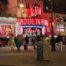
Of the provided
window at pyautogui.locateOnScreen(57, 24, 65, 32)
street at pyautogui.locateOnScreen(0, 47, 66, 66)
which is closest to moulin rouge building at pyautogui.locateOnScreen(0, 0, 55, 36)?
window at pyautogui.locateOnScreen(57, 24, 65, 32)

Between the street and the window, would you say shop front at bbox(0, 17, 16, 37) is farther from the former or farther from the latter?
the street

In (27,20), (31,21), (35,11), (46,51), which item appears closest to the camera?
(46,51)

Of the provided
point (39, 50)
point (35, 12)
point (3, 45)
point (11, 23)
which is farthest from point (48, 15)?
point (39, 50)

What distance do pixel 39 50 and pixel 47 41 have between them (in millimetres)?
893

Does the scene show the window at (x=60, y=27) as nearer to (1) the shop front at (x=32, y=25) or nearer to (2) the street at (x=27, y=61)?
(1) the shop front at (x=32, y=25)

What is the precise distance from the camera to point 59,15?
59750 mm

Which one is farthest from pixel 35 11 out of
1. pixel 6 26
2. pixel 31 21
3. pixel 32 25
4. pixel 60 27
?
pixel 60 27

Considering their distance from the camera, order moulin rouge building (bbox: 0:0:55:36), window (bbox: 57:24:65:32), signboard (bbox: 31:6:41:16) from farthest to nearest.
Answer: window (bbox: 57:24:65:32) < signboard (bbox: 31:6:41:16) < moulin rouge building (bbox: 0:0:55:36)

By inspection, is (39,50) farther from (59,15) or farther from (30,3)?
(59,15)

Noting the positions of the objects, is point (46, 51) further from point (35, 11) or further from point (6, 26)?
point (35, 11)

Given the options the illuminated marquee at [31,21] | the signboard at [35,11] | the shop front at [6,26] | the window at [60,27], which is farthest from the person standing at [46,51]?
the window at [60,27]

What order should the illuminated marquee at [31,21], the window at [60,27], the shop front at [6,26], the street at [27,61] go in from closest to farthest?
the street at [27,61] → the shop front at [6,26] → the illuminated marquee at [31,21] → the window at [60,27]

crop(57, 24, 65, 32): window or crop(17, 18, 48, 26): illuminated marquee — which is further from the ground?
crop(17, 18, 48, 26): illuminated marquee

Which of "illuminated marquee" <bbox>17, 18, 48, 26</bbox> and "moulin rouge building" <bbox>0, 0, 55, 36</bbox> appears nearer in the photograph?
"moulin rouge building" <bbox>0, 0, 55, 36</bbox>
